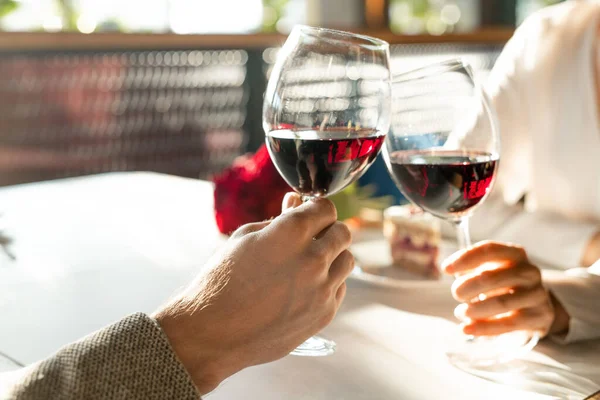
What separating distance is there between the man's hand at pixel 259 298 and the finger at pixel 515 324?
0.19 meters

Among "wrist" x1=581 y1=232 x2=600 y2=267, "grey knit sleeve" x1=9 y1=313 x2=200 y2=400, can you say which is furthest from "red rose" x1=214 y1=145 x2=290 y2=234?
"wrist" x1=581 y1=232 x2=600 y2=267

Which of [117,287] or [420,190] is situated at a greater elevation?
[420,190]

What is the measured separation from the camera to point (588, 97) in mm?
1477

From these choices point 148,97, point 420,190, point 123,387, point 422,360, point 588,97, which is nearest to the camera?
point 123,387

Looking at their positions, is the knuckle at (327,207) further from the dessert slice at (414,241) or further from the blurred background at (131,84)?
the blurred background at (131,84)

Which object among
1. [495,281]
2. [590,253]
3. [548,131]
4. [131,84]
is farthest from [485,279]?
[131,84]

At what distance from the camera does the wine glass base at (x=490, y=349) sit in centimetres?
69

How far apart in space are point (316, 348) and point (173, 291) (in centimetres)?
24

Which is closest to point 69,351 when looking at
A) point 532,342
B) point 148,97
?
point 532,342

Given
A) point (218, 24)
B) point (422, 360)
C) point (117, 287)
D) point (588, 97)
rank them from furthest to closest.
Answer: point (218, 24) → point (588, 97) → point (117, 287) → point (422, 360)

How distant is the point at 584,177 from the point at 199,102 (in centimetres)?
260

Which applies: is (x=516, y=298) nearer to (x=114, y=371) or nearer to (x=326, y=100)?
(x=326, y=100)

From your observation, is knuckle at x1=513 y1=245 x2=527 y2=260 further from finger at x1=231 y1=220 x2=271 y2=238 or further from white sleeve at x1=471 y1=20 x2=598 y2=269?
white sleeve at x1=471 y1=20 x2=598 y2=269

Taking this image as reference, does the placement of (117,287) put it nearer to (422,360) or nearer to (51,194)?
(422,360)
